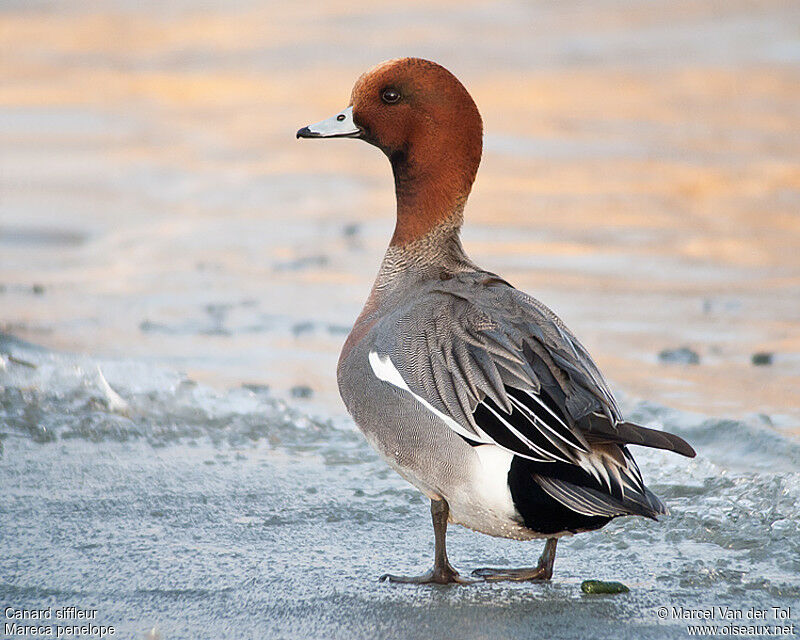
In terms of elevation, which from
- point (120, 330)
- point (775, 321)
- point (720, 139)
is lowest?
point (120, 330)

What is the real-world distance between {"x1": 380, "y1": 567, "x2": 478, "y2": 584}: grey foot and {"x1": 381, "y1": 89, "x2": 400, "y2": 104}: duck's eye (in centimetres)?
157

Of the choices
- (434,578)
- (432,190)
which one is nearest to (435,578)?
(434,578)

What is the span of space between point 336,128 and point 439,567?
1582 mm

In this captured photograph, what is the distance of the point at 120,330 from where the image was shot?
612 cm

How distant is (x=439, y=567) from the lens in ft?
11.5

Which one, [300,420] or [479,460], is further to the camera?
[300,420]

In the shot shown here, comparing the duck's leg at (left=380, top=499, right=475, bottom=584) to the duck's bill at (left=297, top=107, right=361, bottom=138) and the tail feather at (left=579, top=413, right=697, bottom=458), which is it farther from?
the duck's bill at (left=297, top=107, right=361, bottom=138)

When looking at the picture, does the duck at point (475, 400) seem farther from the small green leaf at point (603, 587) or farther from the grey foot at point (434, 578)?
the small green leaf at point (603, 587)

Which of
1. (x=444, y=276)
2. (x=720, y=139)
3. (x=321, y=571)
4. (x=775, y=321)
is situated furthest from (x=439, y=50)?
(x=321, y=571)

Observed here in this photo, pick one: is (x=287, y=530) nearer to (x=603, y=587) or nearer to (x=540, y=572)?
(x=540, y=572)

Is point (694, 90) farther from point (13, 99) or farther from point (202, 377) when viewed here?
point (202, 377)

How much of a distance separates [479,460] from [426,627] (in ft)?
1.52

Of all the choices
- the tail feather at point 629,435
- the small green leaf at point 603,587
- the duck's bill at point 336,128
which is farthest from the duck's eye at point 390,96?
the small green leaf at point 603,587

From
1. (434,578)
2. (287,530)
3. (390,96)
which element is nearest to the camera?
(434,578)
